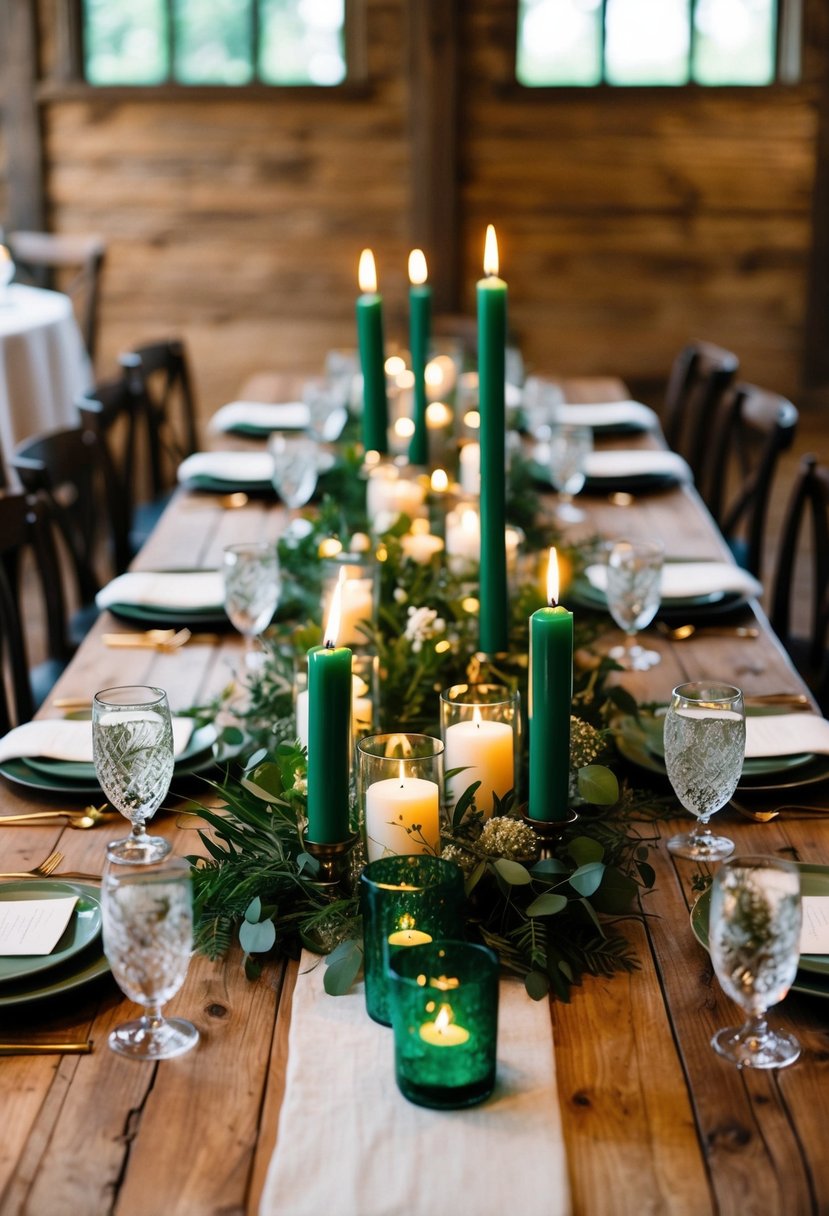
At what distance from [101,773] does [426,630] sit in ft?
1.52

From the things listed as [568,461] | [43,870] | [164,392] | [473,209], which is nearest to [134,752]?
[43,870]

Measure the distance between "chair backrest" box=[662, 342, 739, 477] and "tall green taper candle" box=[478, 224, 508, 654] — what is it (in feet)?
7.31

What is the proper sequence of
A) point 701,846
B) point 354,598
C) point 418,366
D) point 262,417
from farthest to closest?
point 262,417 → point 418,366 → point 354,598 → point 701,846

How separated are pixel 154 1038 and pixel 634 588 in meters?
1.00

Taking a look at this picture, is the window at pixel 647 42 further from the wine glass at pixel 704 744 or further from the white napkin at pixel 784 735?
the wine glass at pixel 704 744

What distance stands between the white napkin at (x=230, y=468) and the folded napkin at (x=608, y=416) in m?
0.72

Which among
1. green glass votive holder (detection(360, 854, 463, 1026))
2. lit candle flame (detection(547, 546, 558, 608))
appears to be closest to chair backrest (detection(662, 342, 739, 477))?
lit candle flame (detection(547, 546, 558, 608))

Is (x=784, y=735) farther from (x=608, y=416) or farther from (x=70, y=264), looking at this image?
(x=70, y=264)

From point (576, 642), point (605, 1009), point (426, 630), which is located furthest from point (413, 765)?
point (576, 642)

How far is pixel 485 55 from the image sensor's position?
5586mm

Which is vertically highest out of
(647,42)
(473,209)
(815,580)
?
(647,42)

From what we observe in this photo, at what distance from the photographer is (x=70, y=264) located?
5.79 m

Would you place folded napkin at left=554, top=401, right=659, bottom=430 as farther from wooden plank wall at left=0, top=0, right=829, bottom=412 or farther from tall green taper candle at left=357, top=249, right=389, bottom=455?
wooden plank wall at left=0, top=0, right=829, bottom=412

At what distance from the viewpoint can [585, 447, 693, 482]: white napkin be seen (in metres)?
2.90
